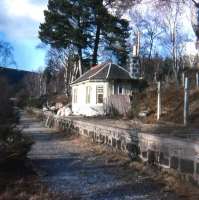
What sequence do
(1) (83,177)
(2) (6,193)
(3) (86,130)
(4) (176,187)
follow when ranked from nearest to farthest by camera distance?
(2) (6,193) → (4) (176,187) → (1) (83,177) → (3) (86,130)

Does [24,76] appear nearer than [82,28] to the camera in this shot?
No

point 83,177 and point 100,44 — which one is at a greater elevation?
point 100,44

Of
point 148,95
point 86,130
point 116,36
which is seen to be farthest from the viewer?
point 116,36

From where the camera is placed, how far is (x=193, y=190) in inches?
460

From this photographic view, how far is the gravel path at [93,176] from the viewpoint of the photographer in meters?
11.7

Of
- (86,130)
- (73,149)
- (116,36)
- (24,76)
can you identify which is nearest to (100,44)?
(116,36)

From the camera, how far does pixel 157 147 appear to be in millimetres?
14953

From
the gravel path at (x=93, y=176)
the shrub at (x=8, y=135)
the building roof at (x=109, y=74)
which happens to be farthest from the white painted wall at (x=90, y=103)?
the shrub at (x=8, y=135)

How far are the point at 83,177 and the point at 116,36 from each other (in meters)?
46.4

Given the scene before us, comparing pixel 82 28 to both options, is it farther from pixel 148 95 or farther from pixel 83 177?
pixel 83 177

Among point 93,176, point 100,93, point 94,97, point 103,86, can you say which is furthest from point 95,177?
point 94,97

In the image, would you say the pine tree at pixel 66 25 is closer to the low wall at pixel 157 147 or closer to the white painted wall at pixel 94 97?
the white painted wall at pixel 94 97

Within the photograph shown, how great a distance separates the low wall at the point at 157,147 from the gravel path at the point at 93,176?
1.76ft

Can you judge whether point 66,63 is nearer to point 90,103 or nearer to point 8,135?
point 90,103
